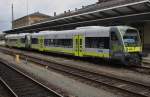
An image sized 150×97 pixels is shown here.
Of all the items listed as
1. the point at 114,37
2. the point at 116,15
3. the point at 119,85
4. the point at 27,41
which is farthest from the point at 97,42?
the point at 27,41

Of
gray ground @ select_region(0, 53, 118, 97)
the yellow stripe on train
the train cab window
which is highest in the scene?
the train cab window

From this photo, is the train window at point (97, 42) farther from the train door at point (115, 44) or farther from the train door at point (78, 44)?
the train door at point (78, 44)

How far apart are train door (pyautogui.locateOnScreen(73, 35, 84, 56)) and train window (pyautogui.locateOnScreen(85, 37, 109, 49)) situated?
3.42ft

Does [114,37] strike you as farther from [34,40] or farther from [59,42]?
[34,40]

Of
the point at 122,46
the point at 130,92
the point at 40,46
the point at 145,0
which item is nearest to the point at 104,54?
the point at 122,46

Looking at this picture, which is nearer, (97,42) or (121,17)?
(97,42)

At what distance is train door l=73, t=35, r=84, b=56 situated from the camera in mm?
26906

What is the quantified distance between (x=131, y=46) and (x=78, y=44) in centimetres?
665

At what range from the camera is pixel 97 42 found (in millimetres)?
24094

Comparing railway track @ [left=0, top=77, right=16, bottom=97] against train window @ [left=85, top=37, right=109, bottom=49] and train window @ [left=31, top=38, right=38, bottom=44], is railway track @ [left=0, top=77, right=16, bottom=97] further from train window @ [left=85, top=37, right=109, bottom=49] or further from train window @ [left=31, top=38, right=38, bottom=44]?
train window @ [left=31, top=38, right=38, bottom=44]

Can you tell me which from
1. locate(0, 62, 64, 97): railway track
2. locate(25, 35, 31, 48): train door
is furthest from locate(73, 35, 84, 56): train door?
locate(25, 35, 31, 48): train door

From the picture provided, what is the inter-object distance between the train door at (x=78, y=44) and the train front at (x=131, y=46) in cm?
550

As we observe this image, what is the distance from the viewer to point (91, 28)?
25.5m

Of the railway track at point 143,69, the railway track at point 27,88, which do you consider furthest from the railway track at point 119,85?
the railway track at point 143,69
